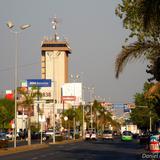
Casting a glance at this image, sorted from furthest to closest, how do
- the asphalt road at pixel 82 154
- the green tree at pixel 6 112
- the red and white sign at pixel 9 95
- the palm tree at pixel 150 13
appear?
1. the red and white sign at pixel 9 95
2. the green tree at pixel 6 112
3. the asphalt road at pixel 82 154
4. the palm tree at pixel 150 13

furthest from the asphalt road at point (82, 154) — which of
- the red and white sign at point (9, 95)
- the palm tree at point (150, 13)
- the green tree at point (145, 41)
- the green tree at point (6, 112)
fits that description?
the red and white sign at point (9, 95)

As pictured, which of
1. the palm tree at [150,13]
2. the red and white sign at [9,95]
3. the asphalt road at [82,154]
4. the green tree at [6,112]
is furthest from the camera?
the red and white sign at [9,95]

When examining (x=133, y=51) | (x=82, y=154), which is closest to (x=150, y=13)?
(x=133, y=51)

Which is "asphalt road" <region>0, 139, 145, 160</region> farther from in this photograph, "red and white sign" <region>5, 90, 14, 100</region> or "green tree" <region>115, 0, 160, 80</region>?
"red and white sign" <region>5, 90, 14, 100</region>

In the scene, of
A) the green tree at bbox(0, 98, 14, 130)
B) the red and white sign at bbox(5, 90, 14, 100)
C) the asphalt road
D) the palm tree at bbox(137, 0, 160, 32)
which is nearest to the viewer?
the palm tree at bbox(137, 0, 160, 32)

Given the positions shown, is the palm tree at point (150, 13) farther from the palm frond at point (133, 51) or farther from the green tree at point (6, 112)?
the green tree at point (6, 112)

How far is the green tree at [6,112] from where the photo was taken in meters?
125

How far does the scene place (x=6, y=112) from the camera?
127 meters

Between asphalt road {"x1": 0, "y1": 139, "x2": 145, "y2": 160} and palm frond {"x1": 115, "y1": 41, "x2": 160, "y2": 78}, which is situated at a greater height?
palm frond {"x1": 115, "y1": 41, "x2": 160, "y2": 78}

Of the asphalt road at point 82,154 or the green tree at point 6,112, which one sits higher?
the green tree at point 6,112

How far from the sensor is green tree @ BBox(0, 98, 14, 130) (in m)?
125

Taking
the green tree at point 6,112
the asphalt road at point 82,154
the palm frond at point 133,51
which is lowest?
the asphalt road at point 82,154

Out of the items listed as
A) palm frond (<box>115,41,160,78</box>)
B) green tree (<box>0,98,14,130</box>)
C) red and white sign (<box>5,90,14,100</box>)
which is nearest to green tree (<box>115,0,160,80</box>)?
palm frond (<box>115,41,160,78</box>)

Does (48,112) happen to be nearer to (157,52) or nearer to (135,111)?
(135,111)
